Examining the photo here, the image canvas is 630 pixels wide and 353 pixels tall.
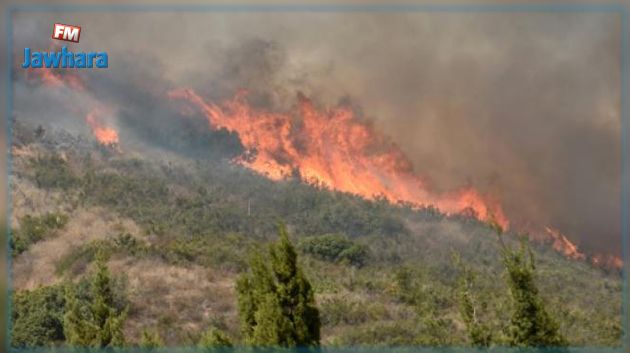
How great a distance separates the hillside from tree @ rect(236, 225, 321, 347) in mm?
9112

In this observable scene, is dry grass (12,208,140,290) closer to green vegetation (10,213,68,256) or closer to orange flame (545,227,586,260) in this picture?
green vegetation (10,213,68,256)

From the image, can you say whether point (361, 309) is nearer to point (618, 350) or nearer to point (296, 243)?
point (296, 243)

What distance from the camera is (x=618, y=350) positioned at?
59.3 feet

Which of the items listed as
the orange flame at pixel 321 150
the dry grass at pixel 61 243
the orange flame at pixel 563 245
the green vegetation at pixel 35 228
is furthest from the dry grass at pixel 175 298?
the orange flame at pixel 563 245

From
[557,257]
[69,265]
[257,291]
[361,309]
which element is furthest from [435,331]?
[69,265]

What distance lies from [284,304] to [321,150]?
1512cm

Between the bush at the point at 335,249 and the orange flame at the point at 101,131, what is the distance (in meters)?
7.43

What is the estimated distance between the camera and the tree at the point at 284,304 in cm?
1339

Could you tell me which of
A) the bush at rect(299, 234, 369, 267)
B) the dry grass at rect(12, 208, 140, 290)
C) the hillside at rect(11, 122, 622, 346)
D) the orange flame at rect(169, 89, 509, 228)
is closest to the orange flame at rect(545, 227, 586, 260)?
the hillside at rect(11, 122, 622, 346)

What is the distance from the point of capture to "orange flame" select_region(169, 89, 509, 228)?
27359 mm

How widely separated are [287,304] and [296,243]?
46.0 ft

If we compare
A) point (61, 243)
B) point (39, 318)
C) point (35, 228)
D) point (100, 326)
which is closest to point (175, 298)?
point (39, 318)

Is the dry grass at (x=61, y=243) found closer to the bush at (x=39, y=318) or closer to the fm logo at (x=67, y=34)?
the bush at (x=39, y=318)

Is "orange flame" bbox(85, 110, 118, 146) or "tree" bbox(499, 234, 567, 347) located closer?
"tree" bbox(499, 234, 567, 347)
